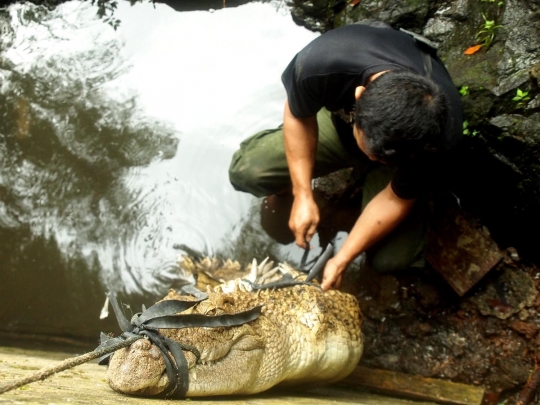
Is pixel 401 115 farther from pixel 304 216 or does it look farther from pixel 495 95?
pixel 495 95

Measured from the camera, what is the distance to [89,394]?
54.4 inches

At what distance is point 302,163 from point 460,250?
1.17 meters

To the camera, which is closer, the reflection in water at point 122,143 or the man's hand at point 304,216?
the man's hand at point 304,216

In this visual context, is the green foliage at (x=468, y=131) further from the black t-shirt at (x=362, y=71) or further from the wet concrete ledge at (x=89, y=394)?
the wet concrete ledge at (x=89, y=394)

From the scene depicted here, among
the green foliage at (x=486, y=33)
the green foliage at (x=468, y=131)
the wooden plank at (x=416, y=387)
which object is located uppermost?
the green foliage at (x=486, y=33)

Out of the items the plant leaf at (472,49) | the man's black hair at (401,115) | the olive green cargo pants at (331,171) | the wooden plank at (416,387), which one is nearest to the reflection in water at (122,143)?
the olive green cargo pants at (331,171)

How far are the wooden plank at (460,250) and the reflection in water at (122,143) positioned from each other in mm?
989

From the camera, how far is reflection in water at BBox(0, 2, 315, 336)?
3143 millimetres

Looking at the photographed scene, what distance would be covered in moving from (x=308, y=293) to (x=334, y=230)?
1.05 meters

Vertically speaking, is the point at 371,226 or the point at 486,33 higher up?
the point at 486,33

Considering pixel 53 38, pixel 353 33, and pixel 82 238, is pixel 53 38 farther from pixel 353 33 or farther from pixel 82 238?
pixel 353 33

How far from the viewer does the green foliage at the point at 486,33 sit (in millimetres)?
2836

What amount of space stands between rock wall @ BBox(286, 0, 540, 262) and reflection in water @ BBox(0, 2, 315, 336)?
37.7 inches

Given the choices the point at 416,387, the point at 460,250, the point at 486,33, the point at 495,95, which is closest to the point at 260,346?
the point at 416,387
